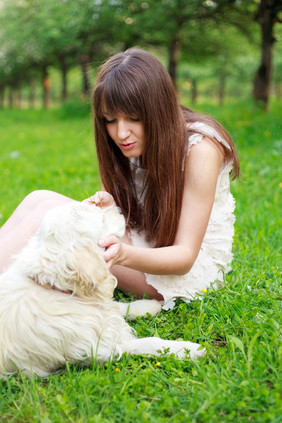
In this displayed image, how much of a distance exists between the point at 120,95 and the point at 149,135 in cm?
29

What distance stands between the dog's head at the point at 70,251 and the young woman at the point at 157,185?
0.20 meters

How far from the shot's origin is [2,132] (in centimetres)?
1253

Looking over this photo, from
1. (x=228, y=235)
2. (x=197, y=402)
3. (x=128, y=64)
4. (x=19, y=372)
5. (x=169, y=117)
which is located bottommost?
(x=19, y=372)

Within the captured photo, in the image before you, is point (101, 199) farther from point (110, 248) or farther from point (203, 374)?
point (203, 374)

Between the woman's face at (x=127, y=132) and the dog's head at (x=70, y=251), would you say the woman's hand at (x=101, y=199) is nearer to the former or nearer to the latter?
the woman's face at (x=127, y=132)

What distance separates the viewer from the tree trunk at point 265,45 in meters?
9.37

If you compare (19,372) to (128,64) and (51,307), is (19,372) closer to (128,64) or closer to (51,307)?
(51,307)

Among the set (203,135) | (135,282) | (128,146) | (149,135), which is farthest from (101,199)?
(203,135)

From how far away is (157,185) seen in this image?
8.95 ft

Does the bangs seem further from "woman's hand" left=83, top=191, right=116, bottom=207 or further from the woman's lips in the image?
"woman's hand" left=83, top=191, right=116, bottom=207

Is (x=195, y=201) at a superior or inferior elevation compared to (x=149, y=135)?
inferior

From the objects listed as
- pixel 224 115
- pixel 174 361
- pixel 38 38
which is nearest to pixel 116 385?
pixel 174 361

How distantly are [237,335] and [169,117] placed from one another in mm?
1321

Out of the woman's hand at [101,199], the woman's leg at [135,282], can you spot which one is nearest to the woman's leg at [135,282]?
the woman's leg at [135,282]
